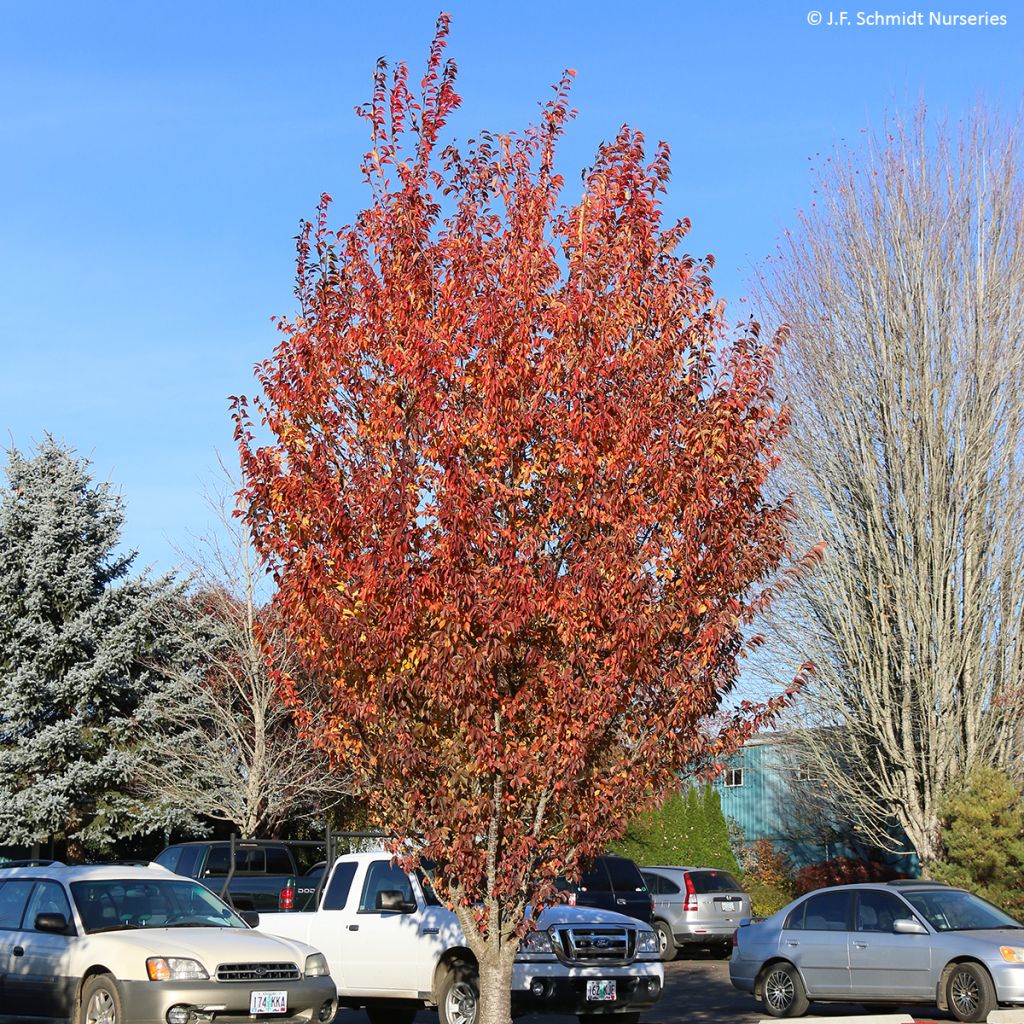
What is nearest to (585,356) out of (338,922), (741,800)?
(338,922)

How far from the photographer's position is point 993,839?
2445cm

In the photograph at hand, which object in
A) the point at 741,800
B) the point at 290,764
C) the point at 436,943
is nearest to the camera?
the point at 436,943

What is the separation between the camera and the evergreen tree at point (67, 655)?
108ft

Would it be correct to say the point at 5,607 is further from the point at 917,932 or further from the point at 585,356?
the point at 585,356

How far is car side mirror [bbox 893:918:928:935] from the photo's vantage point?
16.1m

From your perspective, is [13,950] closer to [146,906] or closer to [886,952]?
[146,906]

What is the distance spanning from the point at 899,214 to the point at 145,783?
20.0 m

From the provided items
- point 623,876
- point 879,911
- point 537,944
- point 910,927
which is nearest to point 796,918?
point 879,911

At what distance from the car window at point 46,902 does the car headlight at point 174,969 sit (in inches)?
56.4

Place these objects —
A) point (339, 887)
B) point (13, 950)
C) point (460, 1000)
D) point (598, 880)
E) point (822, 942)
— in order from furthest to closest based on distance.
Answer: point (598, 880) < point (822, 942) < point (339, 887) < point (460, 1000) < point (13, 950)

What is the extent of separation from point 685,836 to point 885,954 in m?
20.2

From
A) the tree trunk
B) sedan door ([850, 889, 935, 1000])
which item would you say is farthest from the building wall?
the tree trunk

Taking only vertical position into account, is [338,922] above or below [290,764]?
below

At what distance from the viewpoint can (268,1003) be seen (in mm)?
12359
